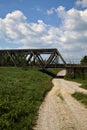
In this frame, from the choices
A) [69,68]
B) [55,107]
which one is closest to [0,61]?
[69,68]

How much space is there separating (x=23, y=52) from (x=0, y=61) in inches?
309

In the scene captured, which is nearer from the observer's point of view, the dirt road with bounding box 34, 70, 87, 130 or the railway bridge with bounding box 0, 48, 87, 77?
the dirt road with bounding box 34, 70, 87, 130

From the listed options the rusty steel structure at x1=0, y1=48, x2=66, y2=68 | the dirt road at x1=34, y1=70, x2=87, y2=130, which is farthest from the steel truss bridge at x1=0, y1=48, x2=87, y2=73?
the dirt road at x1=34, y1=70, x2=87, y2=130

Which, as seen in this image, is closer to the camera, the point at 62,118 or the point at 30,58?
the point at 62,118

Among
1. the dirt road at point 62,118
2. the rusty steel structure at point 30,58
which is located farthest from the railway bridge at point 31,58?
the dirt road at point 62,118

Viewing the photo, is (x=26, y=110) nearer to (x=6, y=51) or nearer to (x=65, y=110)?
(x=65, y=110)

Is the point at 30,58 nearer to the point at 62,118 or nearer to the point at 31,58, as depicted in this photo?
the point at 31,58

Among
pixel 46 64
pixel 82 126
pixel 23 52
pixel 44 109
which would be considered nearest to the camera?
pixel 82 126

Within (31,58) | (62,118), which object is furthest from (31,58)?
(62,118)

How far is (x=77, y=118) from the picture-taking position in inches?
519

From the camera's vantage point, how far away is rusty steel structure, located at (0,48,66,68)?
66750mm

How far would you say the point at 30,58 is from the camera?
71625 millimetres

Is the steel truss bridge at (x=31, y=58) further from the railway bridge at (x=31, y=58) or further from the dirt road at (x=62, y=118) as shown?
the dirt road at (x=62, y=118)

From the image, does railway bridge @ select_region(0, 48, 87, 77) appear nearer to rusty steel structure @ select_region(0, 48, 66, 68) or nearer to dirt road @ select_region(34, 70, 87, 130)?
rusty steel structure @ select_region(0, 48, 66, 68)
